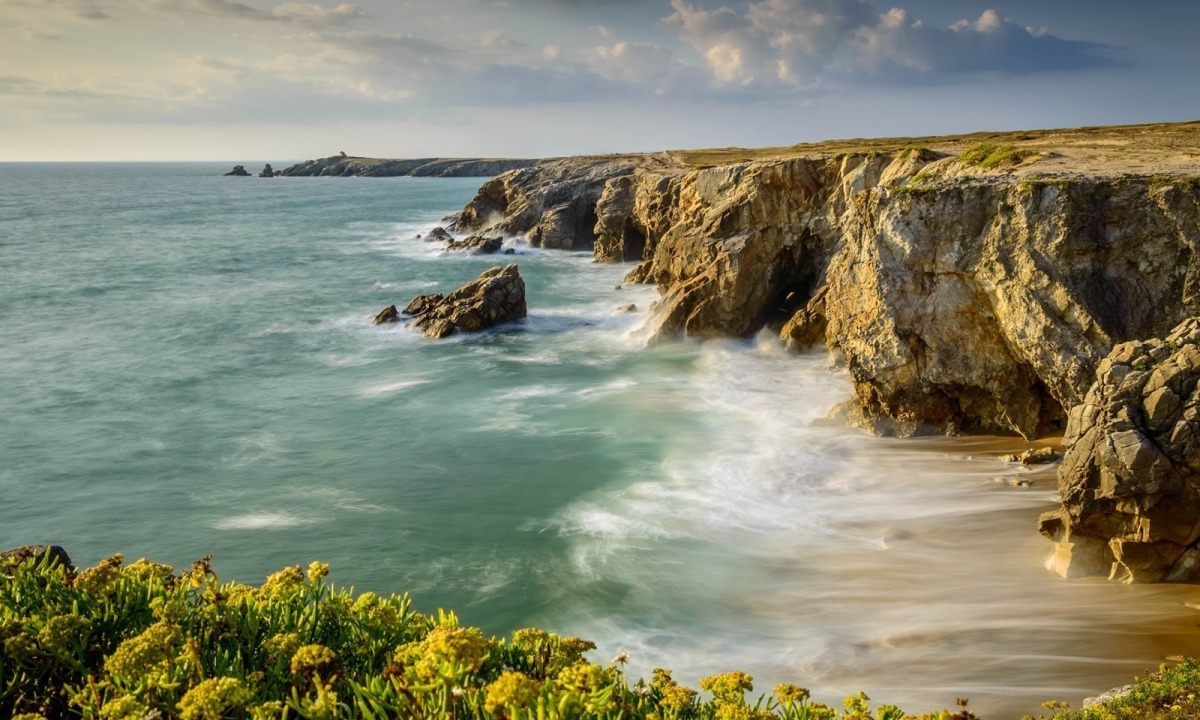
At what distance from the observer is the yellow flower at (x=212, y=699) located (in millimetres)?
4219

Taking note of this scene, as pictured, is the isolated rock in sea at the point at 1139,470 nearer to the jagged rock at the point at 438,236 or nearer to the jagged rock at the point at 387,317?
the jagged rock at the point at 387,317

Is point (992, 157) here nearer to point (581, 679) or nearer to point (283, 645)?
point (581, 679)

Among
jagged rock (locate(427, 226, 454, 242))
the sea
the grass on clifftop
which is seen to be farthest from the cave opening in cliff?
the grass on clifftop

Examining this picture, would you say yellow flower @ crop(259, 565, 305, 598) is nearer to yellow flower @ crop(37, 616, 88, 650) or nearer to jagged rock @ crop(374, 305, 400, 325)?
yellow flower @ crop(37, 616, 88, 650)

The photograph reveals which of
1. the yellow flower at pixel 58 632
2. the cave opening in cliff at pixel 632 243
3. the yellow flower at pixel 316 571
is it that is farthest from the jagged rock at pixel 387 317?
the yellow flower at pixel 58 632

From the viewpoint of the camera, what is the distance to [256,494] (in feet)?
63.3

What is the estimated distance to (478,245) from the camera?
59156mm

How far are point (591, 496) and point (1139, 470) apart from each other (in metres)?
10.8

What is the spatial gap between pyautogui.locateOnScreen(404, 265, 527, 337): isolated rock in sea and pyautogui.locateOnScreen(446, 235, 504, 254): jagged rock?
2149 centimetres

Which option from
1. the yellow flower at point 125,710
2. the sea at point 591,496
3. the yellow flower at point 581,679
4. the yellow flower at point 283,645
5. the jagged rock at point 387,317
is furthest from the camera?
the jagged rock at point 387,317

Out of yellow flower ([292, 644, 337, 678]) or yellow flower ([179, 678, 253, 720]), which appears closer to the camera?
yellow flower ([179, 678, 253, 720])

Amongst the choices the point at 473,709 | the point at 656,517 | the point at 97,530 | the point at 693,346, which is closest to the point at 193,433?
the point at 97,530

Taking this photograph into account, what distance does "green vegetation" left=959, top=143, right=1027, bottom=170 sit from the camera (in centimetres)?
2321

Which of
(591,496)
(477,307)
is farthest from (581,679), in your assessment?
(477,307)
